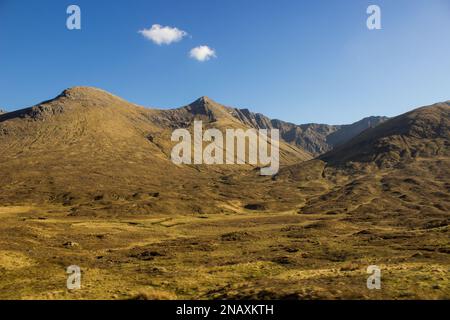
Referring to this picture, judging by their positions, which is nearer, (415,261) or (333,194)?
(415,261)

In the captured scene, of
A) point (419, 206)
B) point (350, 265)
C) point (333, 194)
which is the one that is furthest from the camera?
point (333, 194)

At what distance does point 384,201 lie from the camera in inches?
6053

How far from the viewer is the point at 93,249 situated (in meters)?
69.1

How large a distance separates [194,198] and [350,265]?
125 m

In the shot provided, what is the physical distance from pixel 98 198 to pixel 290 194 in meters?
87.5

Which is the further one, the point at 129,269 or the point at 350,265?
the point at 129,269

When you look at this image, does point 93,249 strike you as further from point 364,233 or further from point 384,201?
point 384,201

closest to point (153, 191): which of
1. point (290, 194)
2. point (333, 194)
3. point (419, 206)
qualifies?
point (290, 194)
